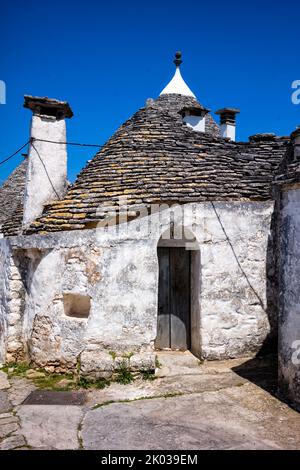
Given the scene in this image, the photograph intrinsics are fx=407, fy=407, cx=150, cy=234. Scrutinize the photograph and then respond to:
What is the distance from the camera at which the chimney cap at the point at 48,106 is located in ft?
26.9

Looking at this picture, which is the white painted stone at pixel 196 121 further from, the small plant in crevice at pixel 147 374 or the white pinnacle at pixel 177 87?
the small plant in crevice at pixel 147 374

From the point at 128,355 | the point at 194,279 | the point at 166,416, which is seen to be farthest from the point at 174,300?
the point at 166,416

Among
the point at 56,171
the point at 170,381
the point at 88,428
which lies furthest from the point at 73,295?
the point at 56,171

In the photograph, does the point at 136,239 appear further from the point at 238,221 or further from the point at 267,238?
the point at 267,238

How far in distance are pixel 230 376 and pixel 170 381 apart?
36.6 inches

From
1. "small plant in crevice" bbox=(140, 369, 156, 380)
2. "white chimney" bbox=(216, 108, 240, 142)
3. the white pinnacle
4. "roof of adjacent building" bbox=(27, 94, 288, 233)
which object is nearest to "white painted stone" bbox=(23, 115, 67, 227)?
"roof of adjacent building" bbox=(27, 94, 288, 233)

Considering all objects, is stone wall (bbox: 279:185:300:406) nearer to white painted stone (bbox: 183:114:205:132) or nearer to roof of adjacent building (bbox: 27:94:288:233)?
roof of adjacent building (bbox: 27:94:288:233)

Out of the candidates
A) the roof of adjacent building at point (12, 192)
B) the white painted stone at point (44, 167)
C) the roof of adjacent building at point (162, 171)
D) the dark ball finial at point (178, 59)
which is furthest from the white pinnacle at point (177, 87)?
the white painted stone at point (44, 167)

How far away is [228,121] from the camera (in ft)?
48.6

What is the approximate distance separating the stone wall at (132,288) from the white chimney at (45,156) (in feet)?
4.13

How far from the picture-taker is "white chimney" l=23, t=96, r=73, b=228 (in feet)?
27.0

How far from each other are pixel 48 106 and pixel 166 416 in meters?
6.42

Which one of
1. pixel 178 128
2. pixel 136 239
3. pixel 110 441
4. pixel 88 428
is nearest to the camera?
pixel 110 441

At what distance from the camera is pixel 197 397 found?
17.7ft
